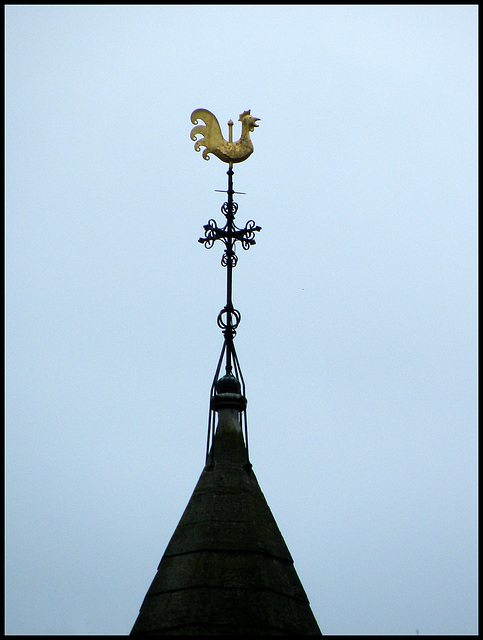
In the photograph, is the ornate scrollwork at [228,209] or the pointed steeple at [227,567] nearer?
the pointed steeple at [227,567]

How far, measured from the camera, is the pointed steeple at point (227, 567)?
7.68 meters

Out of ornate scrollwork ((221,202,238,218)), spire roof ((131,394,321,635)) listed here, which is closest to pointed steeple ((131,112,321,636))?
spire roof ((131,394,321,635))

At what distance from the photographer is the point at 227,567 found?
8.00 m

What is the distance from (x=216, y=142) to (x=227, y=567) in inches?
193

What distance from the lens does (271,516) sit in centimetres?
876

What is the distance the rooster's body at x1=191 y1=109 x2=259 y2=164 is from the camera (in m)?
10.6

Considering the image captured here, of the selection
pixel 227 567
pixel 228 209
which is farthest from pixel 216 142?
pixel 227 567

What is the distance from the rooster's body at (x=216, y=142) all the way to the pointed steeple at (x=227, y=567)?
3.05m

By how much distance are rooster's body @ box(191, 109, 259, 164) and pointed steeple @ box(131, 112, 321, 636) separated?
3.05m

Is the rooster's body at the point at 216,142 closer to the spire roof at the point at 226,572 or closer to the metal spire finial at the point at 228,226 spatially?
the metal spire finial at the point at 228,226

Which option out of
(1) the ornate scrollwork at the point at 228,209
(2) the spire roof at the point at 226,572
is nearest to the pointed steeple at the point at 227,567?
(2) the spire roof at the point at 226,572

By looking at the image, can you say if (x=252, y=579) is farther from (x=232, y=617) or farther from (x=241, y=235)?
(x=241, y=235)

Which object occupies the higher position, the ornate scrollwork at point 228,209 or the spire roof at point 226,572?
the ornate scrollwork at point 228,209

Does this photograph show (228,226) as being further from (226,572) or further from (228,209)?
(226,572)
